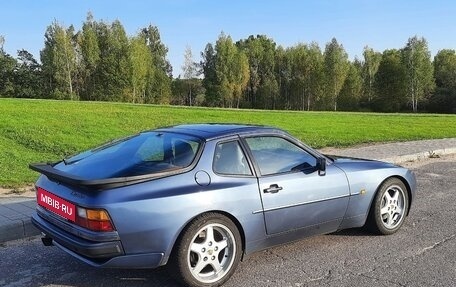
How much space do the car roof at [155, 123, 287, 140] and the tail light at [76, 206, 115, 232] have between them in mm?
1164

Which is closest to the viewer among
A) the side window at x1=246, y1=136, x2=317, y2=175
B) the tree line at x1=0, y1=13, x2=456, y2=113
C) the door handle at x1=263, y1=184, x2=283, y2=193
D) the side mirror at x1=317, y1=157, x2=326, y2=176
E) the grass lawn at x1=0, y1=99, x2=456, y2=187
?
the door handle at x1=263, y1=184, x2=283, y2=193

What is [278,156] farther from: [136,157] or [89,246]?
[89,246]

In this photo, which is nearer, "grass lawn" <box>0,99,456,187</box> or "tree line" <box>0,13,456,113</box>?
"grass lawn" <box>0,99,456,187</box>

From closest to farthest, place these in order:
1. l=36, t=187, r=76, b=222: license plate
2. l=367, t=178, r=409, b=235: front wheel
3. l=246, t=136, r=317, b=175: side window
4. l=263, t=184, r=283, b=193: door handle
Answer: l=36, t=187, r=76, b=222: license plate
l=263, t=184, r=283, b=193: door handle
l=246, t=136, r=317, b=175: side window
l=367, t=178, r=409, b=235: front wheel

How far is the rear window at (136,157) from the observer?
3691 millimetres

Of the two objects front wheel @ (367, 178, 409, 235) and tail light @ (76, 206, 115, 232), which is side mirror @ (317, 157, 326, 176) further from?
tail light @ (76, 206, 115, 232)

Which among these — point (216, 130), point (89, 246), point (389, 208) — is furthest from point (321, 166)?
point (89, 246)

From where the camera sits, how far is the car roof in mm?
4156

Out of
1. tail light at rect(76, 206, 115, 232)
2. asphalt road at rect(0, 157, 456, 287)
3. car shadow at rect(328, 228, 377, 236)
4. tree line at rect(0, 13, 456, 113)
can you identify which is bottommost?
asphalt road at rect(0, 157, 456, 287)

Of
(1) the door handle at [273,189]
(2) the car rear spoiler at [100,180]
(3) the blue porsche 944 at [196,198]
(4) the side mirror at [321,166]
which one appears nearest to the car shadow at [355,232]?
(3) the blue porsche 944 at [196,198]

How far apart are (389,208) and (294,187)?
5.10ft

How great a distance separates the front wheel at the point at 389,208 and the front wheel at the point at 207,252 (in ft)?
6.18

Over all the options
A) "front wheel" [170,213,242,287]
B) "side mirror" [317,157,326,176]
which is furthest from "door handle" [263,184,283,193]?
"side mirror" [317,157,326,176]

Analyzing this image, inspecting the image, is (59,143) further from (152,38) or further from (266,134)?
(152,38)
